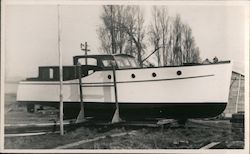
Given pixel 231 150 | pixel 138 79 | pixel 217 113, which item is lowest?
pixel 231 150

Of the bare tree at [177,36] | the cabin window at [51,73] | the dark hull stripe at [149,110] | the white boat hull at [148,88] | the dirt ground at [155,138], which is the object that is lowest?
the dirt ground at [155,138]

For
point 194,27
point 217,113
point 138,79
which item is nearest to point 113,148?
point 138,79

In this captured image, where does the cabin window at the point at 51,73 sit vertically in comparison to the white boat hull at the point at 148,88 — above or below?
above

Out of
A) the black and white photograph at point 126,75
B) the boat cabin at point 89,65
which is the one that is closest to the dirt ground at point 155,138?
the black and white photograph at point 126,75

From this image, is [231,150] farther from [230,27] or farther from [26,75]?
[26,75]

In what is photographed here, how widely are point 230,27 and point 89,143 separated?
1.81 feet

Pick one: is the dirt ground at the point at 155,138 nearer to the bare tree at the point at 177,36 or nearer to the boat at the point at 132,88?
the boat at the point at 132,88

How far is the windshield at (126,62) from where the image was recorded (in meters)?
1.19

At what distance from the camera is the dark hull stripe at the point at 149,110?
3.89ft

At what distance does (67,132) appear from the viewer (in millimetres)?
1205

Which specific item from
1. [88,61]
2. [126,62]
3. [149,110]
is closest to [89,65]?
[88,61]

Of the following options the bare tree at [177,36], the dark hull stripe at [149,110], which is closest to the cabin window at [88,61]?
the dark hull stripe at [149,110]

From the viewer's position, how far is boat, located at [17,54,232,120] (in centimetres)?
118

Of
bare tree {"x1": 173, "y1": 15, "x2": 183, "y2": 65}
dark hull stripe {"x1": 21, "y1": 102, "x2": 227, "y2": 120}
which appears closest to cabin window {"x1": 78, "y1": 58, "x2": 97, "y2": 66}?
dark hull stripe {"x1": 21, "y1": 102, "x2": 227, "y2": 120}
